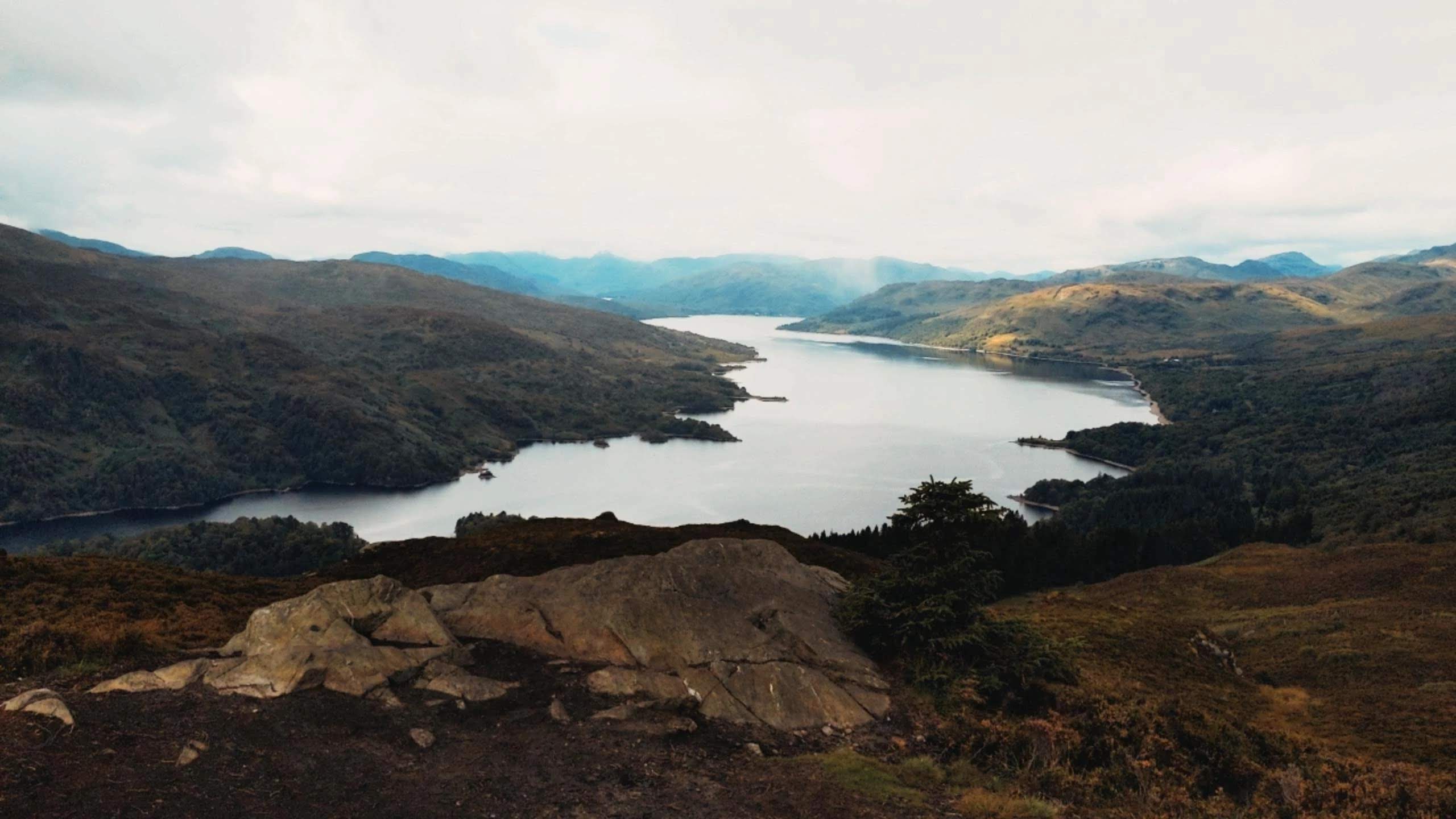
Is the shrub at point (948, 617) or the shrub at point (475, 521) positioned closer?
the shrub at point (948, 617)

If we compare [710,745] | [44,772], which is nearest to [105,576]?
[44,772]

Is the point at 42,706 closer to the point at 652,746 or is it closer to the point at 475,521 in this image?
the point at 652,746

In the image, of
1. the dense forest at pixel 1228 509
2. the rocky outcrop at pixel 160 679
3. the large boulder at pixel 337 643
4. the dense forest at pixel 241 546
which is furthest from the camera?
the dense forest at pixel 241 546

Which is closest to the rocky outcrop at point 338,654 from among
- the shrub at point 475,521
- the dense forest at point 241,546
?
the shrub at point 475,521

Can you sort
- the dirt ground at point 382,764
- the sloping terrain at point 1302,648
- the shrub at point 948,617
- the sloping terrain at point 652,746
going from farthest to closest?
the sloping terrain at point 1302,648 < the shrub at point 948,617 < the sloping terrain at point 652,746 < the dirt ground at point 382,764

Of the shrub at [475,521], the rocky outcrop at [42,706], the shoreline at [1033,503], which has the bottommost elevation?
the shrub at [475,521]

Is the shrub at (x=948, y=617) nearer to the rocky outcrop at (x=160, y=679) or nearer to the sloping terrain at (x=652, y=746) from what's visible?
the sloping terrain at (x=652, y=746)

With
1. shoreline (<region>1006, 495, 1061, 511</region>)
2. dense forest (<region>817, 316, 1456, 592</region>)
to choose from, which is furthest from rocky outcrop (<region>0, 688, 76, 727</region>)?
shoreline (<region>1006, 495, 1061, 511</region>)
